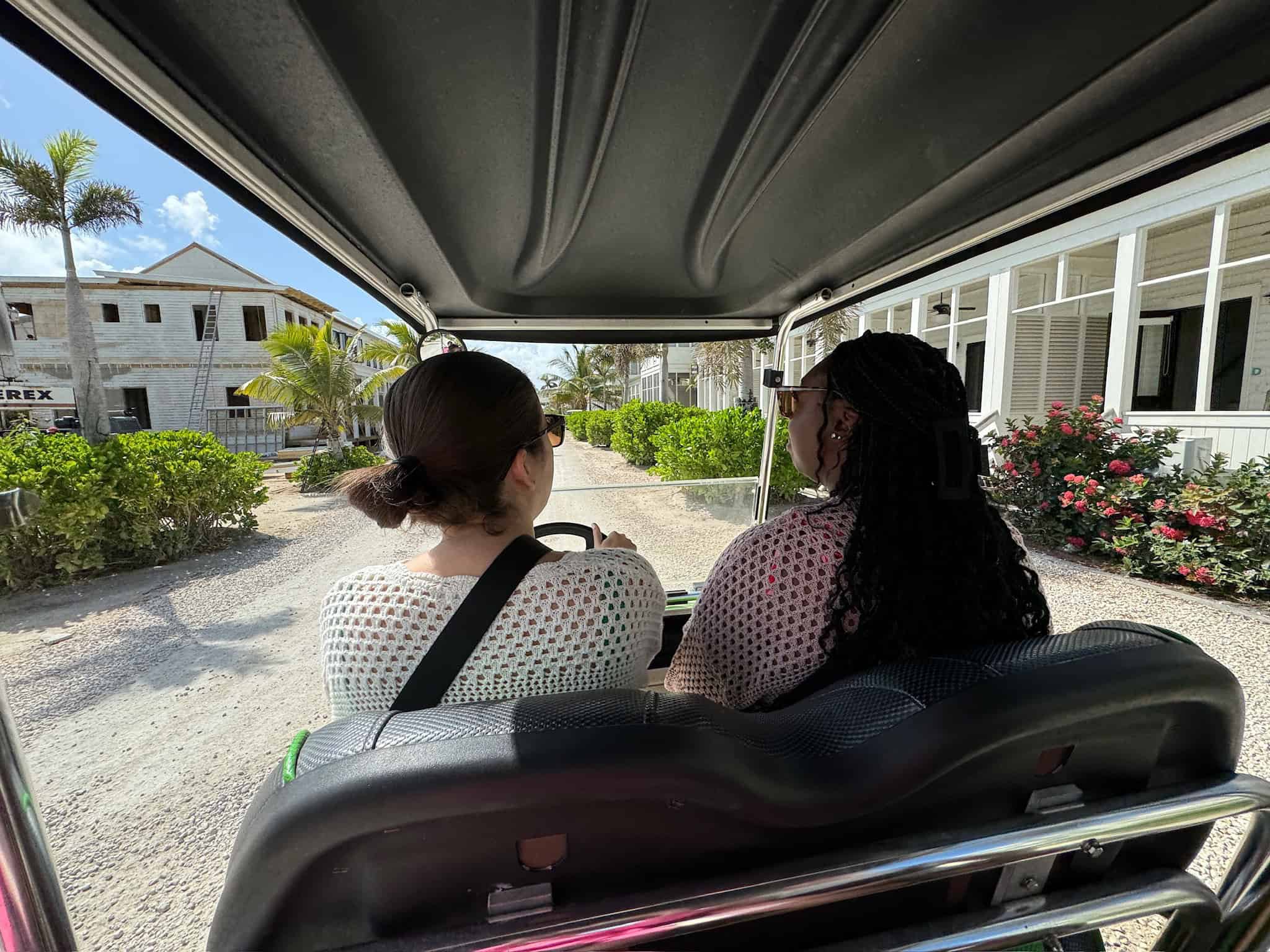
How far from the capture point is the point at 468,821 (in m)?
0.65

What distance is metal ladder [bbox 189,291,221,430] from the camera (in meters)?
17.8

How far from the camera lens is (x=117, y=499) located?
20.8 feet

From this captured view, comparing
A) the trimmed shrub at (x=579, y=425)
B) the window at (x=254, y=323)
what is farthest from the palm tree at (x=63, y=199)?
the trimmed shrub at (x=579, y=425)

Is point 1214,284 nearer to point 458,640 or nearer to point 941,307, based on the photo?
point 941,307

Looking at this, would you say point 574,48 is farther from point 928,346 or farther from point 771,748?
point 771,748

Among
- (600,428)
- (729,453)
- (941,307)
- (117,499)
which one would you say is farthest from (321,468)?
(941,307)

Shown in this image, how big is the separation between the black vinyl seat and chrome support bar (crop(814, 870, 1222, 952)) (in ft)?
0.20

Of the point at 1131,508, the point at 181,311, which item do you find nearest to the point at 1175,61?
the point at 1131,508

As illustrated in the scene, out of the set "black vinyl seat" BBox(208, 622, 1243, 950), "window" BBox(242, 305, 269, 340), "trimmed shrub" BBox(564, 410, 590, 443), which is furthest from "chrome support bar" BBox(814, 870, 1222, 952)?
"trimmed shrub" BBox(564, 410, 590, 443)

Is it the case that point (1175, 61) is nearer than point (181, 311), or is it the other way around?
point (1175, 61)

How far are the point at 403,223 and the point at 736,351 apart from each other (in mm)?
13708

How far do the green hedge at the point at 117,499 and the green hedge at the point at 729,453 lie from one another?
6493 mm

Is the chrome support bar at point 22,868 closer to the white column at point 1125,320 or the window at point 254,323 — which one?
the white column at point 1125,320

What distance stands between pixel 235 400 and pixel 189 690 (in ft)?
65.0
